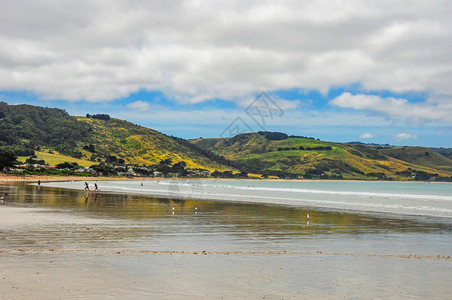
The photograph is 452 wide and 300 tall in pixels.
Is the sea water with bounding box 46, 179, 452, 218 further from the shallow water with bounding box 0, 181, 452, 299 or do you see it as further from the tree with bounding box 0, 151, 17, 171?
the tree with bounding box 0, 151, 17, 171

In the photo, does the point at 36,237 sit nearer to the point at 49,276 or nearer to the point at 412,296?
the point at 49,276

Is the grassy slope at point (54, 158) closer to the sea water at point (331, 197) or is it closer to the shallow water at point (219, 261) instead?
the sea water at point (331, 197)

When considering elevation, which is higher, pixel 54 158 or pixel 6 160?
pixel 54 158

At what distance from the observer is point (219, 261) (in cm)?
1372

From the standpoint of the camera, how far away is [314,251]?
1577 cm

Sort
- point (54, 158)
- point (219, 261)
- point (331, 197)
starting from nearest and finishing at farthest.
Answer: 1. point (219, 261)
2. point (331, 197)
3. point (54, 158)

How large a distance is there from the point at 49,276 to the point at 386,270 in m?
9.61

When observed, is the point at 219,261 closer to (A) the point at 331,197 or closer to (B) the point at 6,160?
(A) the point at 331,197

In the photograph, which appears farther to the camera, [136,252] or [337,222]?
[337,222]

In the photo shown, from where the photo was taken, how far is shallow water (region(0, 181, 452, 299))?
10.3 meters

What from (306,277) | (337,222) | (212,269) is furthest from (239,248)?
(337,222)

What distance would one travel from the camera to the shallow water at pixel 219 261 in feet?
33.8

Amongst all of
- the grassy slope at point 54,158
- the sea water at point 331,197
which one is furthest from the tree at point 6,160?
the sea water at point 331,197

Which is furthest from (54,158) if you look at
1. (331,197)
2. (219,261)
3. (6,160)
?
(219,261)
